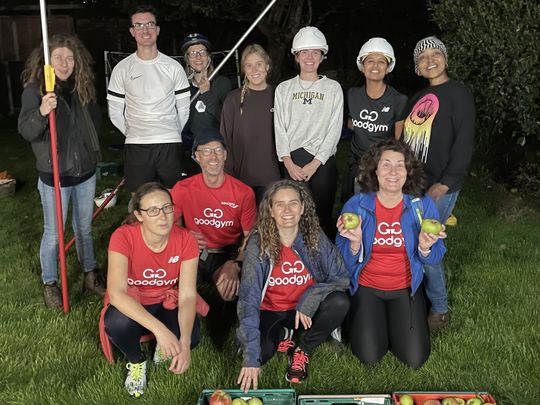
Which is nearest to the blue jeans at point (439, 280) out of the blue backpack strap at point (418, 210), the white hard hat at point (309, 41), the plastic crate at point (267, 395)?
the blue backpack strap at point (418, 210)

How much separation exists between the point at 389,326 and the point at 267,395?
1108 millimetres

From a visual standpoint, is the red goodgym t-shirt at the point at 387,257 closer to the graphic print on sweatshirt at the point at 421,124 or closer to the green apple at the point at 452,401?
the graphic print on sweatshirt at the point at 421,124

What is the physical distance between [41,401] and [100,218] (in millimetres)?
3979

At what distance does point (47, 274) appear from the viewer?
495 cm

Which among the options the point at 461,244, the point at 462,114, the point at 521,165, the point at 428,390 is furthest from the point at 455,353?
the point at 521,165

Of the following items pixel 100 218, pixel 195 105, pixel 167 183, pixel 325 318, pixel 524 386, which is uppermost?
pixel 195 105

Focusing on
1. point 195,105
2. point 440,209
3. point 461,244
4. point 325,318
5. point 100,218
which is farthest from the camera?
point 100,218

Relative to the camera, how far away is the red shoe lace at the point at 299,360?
3920mm

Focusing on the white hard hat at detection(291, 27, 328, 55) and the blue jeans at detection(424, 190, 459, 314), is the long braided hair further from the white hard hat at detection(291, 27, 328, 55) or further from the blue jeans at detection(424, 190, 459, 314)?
the blue jeans at detection(424, 190, 459, 314)

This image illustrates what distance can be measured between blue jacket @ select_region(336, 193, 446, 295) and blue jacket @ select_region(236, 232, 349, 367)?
0.45 ft

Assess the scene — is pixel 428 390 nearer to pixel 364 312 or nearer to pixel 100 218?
pixel 364 312

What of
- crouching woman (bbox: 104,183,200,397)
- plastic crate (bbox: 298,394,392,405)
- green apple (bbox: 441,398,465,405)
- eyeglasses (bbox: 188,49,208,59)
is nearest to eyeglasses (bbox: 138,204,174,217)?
crouching woman (bbox: 104,183,200,397)

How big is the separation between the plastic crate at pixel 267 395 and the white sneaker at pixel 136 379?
0.45 m

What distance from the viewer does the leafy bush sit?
5609 mm
